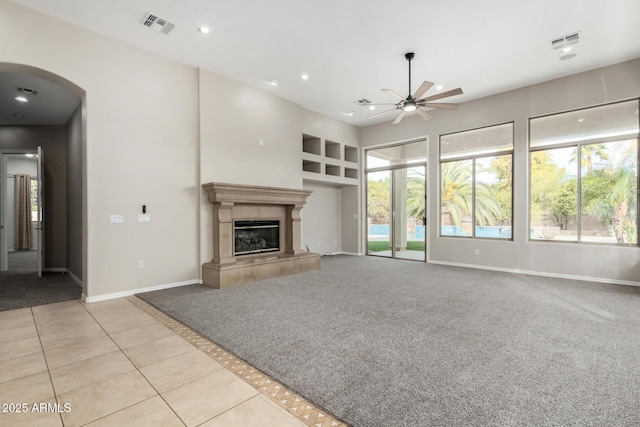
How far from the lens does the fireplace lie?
5.66 metres

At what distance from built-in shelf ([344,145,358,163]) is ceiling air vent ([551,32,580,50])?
493cm

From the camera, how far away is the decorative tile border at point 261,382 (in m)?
1.71

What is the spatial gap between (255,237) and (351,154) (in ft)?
13.7

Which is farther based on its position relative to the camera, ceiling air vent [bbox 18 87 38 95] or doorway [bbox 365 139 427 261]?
doorway [bbox 365 139 427 261]

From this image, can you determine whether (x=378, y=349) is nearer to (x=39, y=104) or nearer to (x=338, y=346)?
(x=338, y=346)

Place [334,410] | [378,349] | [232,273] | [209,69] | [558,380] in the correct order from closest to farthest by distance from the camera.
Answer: [334,410] → [558,380] → [378,349] → [232,273] → [209,69]

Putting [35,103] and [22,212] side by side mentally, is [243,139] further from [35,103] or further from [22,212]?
[22,212]

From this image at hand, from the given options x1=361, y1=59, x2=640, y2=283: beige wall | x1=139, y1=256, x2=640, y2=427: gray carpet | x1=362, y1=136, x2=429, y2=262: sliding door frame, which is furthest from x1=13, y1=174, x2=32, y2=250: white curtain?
x1=361, y1=59, x2=640, y2=283: beige wall

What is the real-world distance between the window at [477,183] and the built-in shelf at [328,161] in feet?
8.15

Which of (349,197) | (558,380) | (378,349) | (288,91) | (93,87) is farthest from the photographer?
(349,197)

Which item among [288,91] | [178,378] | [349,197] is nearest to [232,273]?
[178,378]

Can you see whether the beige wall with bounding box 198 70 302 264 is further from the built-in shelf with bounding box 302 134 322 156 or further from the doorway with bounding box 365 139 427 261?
the doorway with bounding box 365 139 427 261

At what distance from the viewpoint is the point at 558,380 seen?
80.9 inches

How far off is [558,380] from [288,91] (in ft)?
19.6
